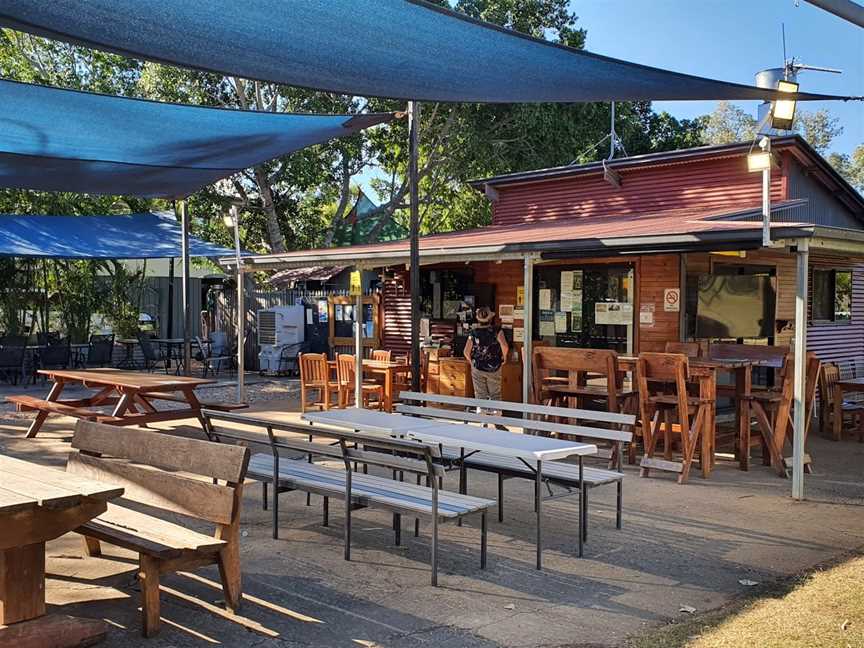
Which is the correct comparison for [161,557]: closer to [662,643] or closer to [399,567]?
[399,567]

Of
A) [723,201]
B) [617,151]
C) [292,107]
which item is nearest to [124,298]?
[292,107]

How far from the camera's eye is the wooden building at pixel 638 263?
1089cm

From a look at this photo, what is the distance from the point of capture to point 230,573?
4.47 m

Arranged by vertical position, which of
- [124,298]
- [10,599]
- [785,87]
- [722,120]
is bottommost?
[10,599]

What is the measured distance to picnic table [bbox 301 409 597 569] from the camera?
545 cm

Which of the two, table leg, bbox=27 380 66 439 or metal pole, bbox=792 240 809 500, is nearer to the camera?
metal pole, bbox=792 240 809 500

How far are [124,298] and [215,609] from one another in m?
17.2

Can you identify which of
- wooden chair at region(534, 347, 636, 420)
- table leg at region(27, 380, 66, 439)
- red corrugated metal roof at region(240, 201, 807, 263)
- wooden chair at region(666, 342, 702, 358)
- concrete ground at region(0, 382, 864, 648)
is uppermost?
red corrugated metal roof at region(240, 201, 807, 263)

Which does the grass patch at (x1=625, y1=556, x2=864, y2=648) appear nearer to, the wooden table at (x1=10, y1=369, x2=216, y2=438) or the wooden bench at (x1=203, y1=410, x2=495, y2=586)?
Result: the wooden bench at (x1=203, y1=410, x2=495, y2=586)

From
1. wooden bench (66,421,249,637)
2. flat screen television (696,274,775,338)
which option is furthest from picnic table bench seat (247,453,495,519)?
flat screen television (696,274,775,338)

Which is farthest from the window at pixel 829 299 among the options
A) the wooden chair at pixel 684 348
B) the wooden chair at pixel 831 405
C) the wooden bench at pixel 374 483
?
the wooden bench at pixel 374 483

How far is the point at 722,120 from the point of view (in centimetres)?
5000

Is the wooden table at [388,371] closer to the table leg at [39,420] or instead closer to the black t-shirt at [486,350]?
the black t-shirt at [486,350]

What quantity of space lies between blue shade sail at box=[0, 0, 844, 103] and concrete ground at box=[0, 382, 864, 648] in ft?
10.3
